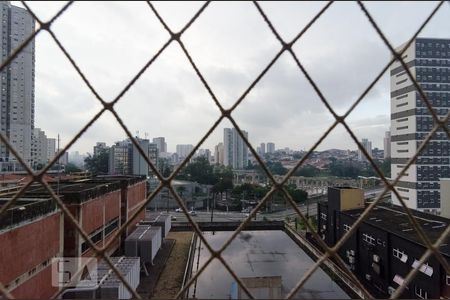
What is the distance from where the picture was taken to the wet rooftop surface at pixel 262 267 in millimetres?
5093

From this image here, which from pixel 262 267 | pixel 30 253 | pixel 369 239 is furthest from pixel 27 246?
pixel 369 239

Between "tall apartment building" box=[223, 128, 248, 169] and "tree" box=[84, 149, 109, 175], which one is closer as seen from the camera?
"tree" box=[84, 149, 109, 175]

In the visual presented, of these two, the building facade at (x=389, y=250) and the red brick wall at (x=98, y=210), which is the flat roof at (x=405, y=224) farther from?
the red brick wall at (x=98, y=210)

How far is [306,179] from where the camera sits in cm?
1955

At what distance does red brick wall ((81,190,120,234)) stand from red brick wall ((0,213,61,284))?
2.35 feet

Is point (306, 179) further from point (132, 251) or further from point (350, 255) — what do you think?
point (132, 251)

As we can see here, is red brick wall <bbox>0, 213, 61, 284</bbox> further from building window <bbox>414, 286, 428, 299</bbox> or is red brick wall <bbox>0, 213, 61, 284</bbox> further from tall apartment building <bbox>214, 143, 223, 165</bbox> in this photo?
tall apartment building <bbox>214, 143, 223, 165</bbox>

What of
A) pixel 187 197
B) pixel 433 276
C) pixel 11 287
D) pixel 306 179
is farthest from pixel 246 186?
pixel 11 287

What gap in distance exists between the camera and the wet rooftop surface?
16.7 ft

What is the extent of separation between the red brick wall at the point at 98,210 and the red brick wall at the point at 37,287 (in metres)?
0.99

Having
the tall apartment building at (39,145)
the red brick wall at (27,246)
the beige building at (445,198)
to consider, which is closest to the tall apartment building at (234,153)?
the tall apartment building at (39,145)

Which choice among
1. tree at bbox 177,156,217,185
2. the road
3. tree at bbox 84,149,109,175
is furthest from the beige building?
tree at bbox 84,149,109,175

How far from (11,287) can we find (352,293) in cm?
486

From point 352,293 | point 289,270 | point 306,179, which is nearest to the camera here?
point 352,293
